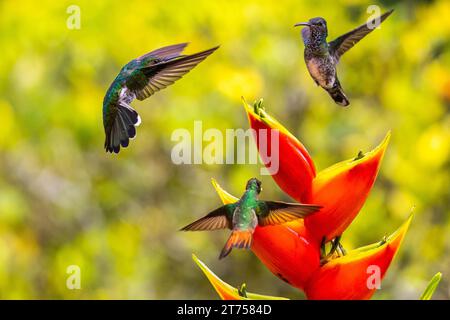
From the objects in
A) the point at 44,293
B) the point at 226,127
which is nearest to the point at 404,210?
the point at 226,127

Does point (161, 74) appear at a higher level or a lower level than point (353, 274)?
higher

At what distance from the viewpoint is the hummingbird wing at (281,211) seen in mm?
591

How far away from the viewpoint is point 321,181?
2.09ft

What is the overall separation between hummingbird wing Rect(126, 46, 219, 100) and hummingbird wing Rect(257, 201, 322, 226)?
14 cm

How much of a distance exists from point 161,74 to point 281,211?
20cm

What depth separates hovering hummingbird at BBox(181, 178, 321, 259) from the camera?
1.95 ft

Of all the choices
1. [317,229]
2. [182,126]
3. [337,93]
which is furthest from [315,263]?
[182,126]

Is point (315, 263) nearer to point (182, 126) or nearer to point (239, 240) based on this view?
point (239, 240)

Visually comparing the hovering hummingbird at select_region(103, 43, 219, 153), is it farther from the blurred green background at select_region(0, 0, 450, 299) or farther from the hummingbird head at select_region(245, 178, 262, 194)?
the blurred green background at select_region(0, 0, 450, 299)

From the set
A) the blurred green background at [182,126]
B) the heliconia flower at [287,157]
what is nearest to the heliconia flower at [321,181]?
the heliconia flower at [287,157]

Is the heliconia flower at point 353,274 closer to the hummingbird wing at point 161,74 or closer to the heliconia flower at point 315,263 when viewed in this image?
the heliconia flower at point 315,263

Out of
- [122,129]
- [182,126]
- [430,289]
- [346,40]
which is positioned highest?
[182,126]

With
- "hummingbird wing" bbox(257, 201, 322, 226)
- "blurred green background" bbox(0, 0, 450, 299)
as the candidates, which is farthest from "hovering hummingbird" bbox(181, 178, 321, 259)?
"blurred green background" bbox(0, 0, 450, 299)

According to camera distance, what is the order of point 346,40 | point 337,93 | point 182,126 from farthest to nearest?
point 182,126, point 346,40, point 337,93
